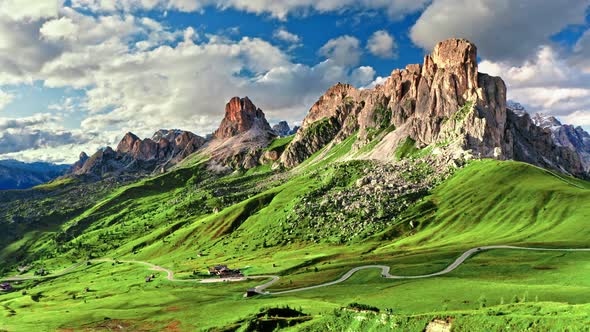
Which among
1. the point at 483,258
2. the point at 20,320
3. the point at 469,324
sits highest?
the point at 469,324

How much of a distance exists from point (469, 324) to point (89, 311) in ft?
381

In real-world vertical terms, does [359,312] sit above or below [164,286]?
above

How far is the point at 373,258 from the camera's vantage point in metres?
155

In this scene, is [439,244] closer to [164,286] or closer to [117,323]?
[164,286]

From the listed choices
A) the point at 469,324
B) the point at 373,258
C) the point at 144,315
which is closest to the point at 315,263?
the point at 373,258

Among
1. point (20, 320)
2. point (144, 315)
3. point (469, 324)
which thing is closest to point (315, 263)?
point (144, 315)

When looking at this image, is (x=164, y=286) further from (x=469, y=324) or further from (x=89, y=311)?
(x=469, y=324)

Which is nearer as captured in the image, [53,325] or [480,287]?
[480,287]

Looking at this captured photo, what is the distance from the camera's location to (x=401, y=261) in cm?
13875

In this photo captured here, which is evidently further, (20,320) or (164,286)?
(164,286)

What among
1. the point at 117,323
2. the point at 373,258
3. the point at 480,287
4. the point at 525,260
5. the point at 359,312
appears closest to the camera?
the point at 359,312

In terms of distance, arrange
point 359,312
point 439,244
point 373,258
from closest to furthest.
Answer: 1. point 359,312
2. point 373,258
3. point 439,244

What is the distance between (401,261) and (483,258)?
25.2 meters

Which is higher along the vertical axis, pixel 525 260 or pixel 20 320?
pixel 525 260
